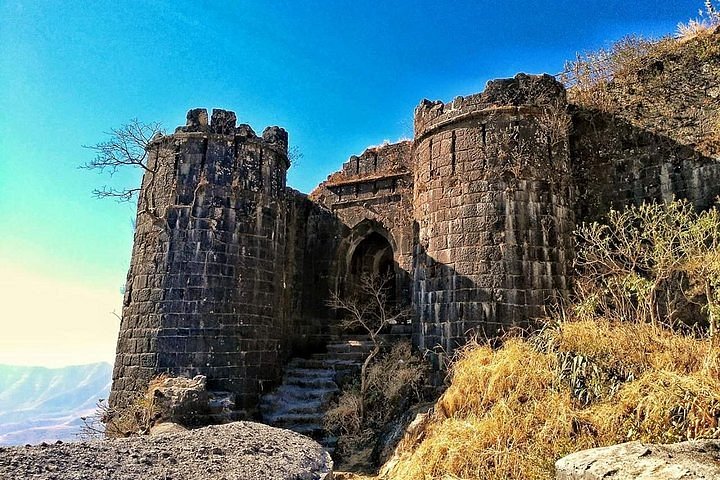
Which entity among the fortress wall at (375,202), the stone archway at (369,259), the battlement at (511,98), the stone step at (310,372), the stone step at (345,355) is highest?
the battlement at (511,98)

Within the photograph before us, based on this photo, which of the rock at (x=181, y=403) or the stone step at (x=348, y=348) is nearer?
the rock at (x=181, y=403)

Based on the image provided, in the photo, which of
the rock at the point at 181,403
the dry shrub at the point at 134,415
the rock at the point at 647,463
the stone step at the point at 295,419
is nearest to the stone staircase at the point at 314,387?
the stone step at the point at 295,419

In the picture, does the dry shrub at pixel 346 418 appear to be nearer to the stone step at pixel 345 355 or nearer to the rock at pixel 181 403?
the stone step at pixel 345 355

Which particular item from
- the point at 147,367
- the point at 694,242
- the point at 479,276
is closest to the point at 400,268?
the point at 479,276

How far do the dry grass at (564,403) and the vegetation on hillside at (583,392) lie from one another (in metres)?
0.01

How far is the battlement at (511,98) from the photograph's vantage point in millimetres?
10984

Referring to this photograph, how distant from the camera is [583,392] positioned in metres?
6.78

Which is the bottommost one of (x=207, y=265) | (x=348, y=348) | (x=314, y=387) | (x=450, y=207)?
(x=314, y=387)

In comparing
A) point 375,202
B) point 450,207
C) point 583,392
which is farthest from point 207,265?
point 583,392

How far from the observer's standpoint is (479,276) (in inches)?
402

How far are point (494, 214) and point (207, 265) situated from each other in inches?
238

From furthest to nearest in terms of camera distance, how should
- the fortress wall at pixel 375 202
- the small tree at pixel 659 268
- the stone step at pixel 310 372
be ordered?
the fortress wall at pixel 375 202 → the stone step at pixel 310 372 → the small tree at pixel 659 268

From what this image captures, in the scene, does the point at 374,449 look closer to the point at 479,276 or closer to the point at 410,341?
the point at 410,341

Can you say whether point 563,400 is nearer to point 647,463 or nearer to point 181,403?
point 647,463
